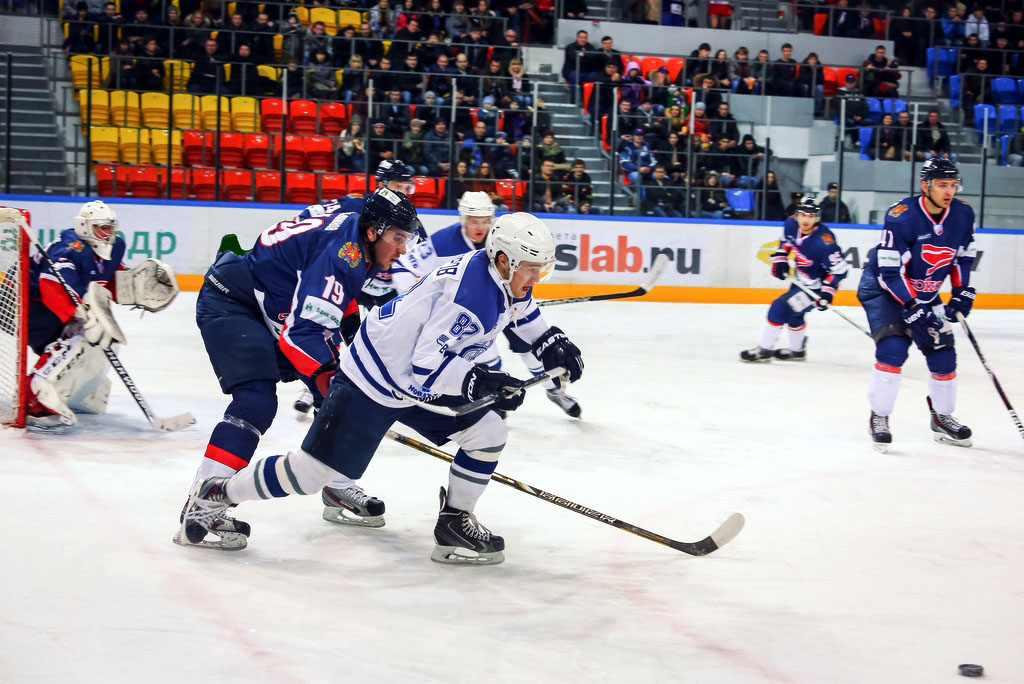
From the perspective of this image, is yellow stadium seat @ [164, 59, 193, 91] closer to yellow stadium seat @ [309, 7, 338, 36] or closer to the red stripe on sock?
yellow stadium seat @ [309, 7, 338, 36]

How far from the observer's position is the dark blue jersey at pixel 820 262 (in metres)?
7.85

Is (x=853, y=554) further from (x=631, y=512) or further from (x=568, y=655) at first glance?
(x=568, y=655)

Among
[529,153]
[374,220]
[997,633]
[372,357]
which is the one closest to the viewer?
[997,633]

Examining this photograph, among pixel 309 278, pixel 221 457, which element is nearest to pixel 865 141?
pixel 309 278

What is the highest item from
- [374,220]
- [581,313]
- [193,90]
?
[193,90]

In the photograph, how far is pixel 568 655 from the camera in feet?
8.37

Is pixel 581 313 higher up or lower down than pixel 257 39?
Answer: lower down

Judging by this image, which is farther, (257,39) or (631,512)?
(257,39)

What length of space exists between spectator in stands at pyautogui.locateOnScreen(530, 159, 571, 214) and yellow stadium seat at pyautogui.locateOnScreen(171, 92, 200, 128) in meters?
3.51

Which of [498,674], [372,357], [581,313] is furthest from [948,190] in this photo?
[581,313]

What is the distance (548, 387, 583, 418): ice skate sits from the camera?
18.0ft

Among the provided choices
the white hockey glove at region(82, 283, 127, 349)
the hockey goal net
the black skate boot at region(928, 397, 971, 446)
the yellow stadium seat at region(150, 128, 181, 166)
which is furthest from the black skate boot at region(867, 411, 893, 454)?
the yellow stadium seat at region(150, 128, 181, 166)

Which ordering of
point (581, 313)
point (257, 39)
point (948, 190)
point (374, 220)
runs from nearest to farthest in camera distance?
point (374, 220)
point (948, 190)
point (581, 313)
point (257, 39)

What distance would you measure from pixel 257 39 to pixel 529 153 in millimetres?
3379
